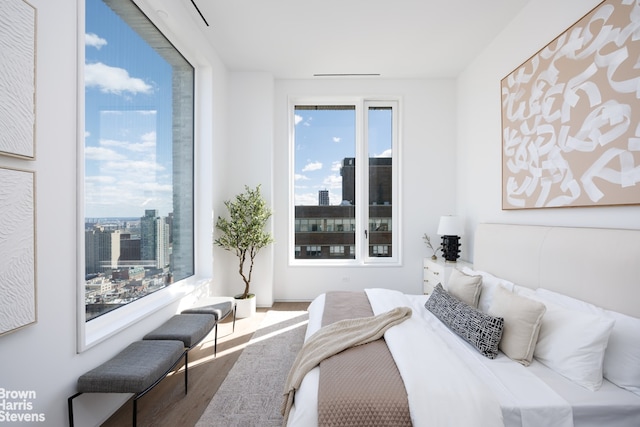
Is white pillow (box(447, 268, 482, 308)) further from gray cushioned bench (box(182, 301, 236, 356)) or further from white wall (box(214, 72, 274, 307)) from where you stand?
white wall (box(214, 72, 274, 307))

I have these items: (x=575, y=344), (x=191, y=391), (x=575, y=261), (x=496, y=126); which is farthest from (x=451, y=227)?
→ (x=191, y=391)

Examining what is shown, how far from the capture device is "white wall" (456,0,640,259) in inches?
82.5

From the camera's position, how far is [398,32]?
313 centimetres

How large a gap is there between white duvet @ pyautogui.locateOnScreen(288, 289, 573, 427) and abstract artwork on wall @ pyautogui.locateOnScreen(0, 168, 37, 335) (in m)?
1.28

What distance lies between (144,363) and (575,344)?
2.35m

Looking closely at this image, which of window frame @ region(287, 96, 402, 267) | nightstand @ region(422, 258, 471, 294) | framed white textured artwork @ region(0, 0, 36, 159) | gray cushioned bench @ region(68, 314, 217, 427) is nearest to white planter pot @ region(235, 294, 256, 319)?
window frame @ region(287, 96, 402, 267)

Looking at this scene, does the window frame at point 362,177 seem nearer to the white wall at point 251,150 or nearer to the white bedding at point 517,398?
the white wall at point 251,150

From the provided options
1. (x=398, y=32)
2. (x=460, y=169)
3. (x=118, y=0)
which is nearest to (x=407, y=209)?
(x=460, y=169)

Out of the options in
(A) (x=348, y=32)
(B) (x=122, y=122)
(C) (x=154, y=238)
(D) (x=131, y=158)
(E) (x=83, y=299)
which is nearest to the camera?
(E) (x=83, y=299)

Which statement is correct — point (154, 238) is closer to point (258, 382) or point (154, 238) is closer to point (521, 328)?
point (258, 382)

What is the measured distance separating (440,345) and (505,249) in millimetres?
1470

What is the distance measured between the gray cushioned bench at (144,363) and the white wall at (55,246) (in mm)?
107

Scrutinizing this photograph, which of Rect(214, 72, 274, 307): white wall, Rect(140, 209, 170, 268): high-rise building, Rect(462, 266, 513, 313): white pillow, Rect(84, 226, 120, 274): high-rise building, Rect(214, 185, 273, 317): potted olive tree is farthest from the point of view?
Rect(214, 72, 274, 307): white wall

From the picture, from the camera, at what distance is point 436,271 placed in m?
3.68
